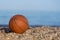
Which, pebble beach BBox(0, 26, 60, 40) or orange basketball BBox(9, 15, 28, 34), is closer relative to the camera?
pebble beach BBox(0, 26, 60, 40)

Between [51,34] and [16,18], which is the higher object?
[16,18]

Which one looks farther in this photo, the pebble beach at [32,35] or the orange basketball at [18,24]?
the orange basketball at [18,24]

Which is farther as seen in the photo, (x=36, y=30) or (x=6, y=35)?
(x=36, y=30)

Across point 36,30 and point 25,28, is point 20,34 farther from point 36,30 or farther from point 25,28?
point 36,30

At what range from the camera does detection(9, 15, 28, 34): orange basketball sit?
9969 mm

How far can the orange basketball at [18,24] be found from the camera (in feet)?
32.7

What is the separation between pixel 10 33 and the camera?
10086 millimetres

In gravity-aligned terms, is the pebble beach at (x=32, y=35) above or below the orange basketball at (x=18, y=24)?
below

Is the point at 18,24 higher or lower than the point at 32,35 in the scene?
higher

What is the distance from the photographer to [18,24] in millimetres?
9984

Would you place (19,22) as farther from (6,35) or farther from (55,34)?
(55,34)

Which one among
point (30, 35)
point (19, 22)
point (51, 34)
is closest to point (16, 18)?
point (19, 22)

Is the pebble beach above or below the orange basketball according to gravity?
below

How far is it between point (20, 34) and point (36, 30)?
1.00m
